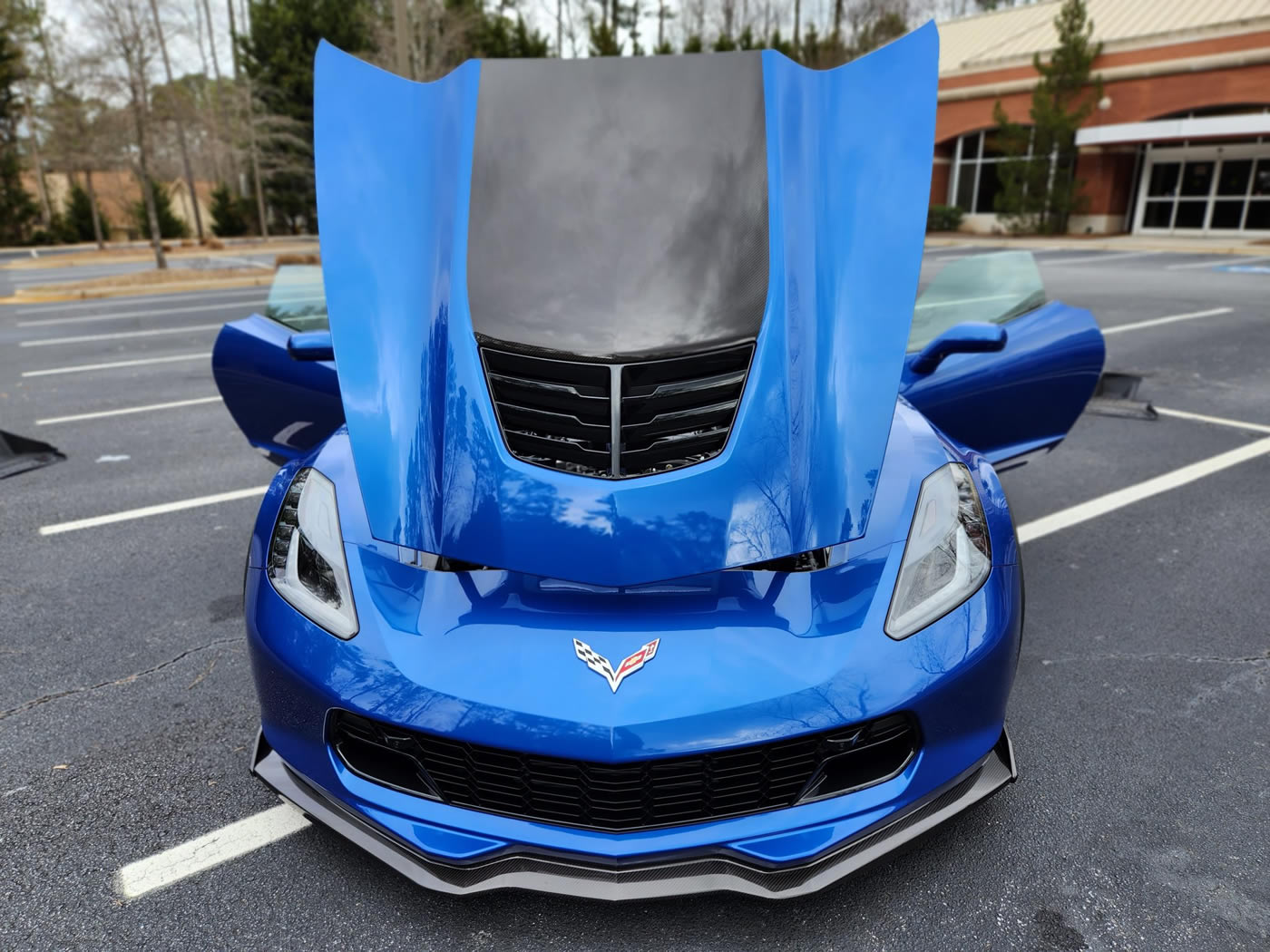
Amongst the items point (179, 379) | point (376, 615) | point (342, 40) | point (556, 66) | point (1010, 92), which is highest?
point (342, 40)

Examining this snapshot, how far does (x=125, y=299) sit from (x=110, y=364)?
8067mm

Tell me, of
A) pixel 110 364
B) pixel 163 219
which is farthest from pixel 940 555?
pixel 163 219

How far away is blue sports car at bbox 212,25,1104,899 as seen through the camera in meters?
1.70

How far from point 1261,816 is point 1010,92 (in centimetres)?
3453

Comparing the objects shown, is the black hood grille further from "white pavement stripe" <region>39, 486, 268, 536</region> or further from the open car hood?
"white pavement stripe" <region>39, 486, 268, 536</region>

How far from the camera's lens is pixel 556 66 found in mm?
2369

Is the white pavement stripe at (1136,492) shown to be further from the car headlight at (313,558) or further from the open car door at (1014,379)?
the car headlight at (313,558)

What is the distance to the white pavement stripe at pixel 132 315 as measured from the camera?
12.4 m

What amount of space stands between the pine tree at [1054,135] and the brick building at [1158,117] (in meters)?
0.78

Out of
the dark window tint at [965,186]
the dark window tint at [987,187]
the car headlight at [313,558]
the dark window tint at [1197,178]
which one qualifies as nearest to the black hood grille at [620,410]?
the car headlight at [313,558]

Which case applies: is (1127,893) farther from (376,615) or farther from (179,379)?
(179,379)

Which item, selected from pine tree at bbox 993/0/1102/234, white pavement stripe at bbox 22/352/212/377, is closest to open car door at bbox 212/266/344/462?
white pavement stripe at bbox 22/352/212/377

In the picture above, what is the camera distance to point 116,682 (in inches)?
113

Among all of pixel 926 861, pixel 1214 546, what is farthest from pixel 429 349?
pixel 1214 546
